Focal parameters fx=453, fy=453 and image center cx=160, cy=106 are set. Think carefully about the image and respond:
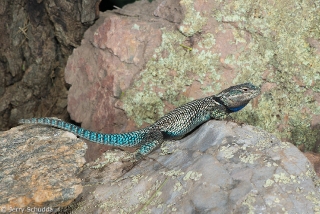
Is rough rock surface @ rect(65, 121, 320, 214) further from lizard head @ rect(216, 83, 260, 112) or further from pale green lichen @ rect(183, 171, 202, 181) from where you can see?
lizard head @ rect(216, 83, 260, 112)

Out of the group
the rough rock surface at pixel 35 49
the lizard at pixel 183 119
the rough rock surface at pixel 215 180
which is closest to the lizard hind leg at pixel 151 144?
the lizard at pixel 183 119

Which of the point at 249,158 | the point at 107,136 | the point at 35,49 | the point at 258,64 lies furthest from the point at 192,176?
the point at 35,49

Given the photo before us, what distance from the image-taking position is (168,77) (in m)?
5.26

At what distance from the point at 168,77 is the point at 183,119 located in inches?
26.0

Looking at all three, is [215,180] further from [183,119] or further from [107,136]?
[107,136]

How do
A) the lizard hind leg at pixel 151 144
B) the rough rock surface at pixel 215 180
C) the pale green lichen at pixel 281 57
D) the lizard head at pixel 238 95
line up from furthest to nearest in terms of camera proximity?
1. the pale green lichen at pixel 281 57
2. the lizard head at pixel 238 95
3. the lizard hind leg at pixel 151 144
4. the rough rock surface at pixel 215 180

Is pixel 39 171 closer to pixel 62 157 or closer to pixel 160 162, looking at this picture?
pixel 62 157

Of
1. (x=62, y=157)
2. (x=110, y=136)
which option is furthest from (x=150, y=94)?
(x=62, y=157)

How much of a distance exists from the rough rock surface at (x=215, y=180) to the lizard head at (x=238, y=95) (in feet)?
2.28

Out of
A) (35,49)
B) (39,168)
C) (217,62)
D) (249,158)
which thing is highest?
(217,62)

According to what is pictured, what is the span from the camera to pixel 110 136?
4.76m

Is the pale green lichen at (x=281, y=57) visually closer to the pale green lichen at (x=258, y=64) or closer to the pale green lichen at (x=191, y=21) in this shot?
the pale green lichen at (x=258, y=64)

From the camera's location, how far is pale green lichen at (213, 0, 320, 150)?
5.09 meters

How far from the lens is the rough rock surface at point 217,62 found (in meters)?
5.11
